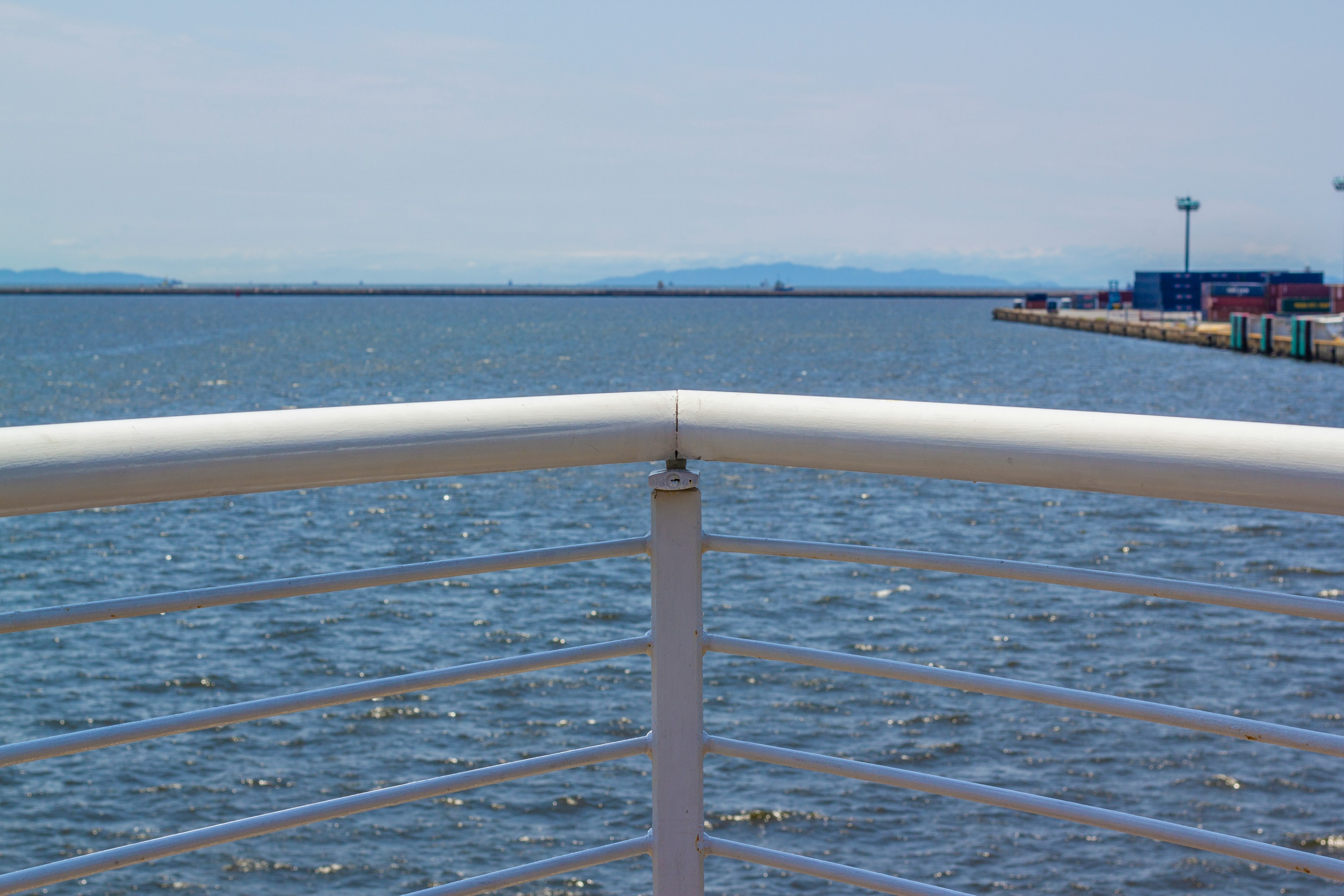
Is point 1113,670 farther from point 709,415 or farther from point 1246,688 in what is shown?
point 709,415

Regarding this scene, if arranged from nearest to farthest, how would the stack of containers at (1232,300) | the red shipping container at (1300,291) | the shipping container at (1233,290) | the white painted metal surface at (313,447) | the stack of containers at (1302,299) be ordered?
the white painted metal surface at (313,447)
the stack of containers at (1302,299)
the red shipping container at (1300,291)
the stack of containers at (1232,300)
the shipping container at (1233,290)

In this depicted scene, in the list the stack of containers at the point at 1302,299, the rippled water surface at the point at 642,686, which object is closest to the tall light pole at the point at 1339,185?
the stack of containers at the point at 1302,299

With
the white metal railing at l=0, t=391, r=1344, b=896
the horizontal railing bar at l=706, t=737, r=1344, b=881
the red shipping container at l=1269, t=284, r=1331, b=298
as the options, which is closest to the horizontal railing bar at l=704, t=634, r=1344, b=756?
the white metal railing at l=0, t=391, r=1344, b=896

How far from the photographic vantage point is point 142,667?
18438 mm

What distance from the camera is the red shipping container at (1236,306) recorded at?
109m

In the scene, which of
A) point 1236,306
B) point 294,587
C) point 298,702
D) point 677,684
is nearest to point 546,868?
point 677,684

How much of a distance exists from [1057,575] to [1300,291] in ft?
394

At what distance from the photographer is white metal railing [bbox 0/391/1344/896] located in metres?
1.39

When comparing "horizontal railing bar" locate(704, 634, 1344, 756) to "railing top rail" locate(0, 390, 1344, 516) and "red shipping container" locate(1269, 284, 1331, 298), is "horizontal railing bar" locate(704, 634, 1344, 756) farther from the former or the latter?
"red shipping container" locate(1269, 284, 1331, 298)

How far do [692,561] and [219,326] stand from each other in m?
150

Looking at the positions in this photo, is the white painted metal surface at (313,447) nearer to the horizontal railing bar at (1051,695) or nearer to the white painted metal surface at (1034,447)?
the white painted metal surface at (1034,447)

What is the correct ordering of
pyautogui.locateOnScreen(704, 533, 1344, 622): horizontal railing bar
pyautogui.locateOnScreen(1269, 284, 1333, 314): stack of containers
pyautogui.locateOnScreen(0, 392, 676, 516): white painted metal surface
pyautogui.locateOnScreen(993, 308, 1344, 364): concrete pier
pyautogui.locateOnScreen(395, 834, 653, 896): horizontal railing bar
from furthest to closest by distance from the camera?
1. pyautogui.locateOnScreen(1269, 284, 1333, 314): stack of containers
2. pyautogui.locateOnScreen(993, 308, 1344, 364): concrete pier
3. pyautogui.locateOnScreen(395, 834, 653, 896): horizontal railing bar
4. pyautogui.locateOnScreen(704, 533, 1344, 622): horizontal railing bar
5. pyautogui.locateOnScreen(0, 392, 676, 516): white painted metal surface

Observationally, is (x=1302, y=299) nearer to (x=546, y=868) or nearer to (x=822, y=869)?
(x=822, y=869)

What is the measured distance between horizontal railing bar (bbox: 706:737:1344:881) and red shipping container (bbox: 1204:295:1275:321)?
4588 inches
